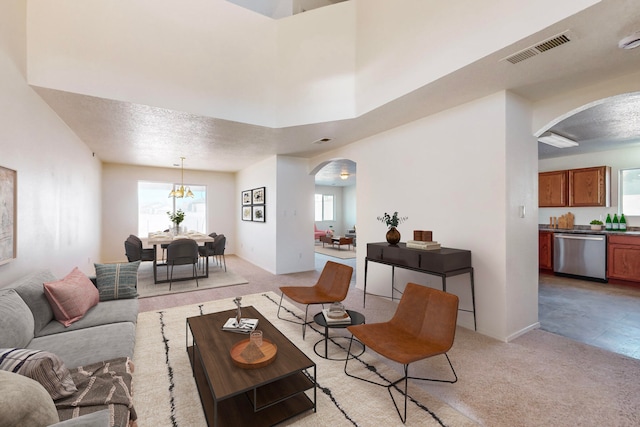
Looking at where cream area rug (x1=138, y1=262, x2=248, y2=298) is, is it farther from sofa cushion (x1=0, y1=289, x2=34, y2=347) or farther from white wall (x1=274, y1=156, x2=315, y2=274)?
sofa cushion (x1=0, y1=289, x2=34, y2=347)

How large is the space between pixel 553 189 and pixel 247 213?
23.7ft

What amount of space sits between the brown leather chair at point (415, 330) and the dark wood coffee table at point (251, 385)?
1.78 ft

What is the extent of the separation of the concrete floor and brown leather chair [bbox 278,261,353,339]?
92.2 inches

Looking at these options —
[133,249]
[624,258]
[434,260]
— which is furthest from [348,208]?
[434,260]

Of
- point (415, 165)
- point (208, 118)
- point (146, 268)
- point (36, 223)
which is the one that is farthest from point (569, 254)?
point (146, 268)

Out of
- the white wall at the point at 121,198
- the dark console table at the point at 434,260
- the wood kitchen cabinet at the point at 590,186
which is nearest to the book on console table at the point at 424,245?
the dark console table at the point at 434,260

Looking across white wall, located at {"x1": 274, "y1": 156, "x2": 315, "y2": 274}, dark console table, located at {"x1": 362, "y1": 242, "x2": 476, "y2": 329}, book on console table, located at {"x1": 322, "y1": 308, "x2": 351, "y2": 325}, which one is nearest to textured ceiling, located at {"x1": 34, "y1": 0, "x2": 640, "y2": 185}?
white wall, located at {"x1": 274, "y1": 156, "x2": 315, "y2": 274}

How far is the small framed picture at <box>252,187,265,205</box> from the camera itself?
642 cm

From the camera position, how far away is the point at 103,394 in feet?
4.62

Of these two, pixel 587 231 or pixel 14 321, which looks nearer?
pixel 14 321

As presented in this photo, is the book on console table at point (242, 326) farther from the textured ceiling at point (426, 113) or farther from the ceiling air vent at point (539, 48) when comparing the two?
the ceiling air vent at point (539, 48)

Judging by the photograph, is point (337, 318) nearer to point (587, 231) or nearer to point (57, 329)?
point (57, 329)

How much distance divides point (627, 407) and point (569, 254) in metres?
4.46

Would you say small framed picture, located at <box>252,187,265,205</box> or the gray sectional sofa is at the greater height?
small framed picture, located at <box>252,187,265,205</box>
